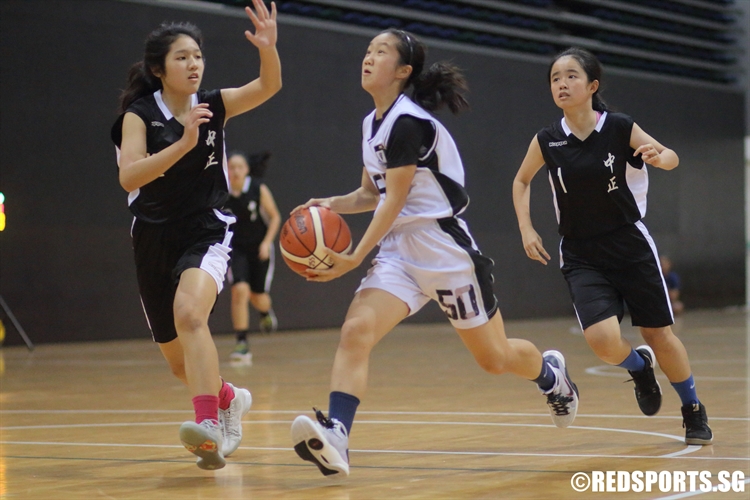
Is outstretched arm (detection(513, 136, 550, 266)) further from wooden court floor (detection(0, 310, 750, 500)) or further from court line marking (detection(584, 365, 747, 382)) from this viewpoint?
court line marking (detection(584, 365, 747, 382))

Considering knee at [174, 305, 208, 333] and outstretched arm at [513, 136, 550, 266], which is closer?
knee at [174, 305, 208, 333]

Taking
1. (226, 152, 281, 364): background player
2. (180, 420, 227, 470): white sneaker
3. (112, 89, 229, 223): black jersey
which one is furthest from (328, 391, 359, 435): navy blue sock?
(226, 152, 281, 364): background player

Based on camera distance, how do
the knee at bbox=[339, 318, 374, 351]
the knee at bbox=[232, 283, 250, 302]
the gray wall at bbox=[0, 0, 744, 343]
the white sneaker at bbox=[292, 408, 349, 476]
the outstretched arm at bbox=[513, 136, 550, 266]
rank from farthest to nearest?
the gray wall at bbox=[0, 0, 744, 343] < the knee at bbox=[232, 283, 250, 302] < the outstretched arm at bbox=[513, 136, 550, 266] < the knee at bbox=[339, 318, 374, 351] < the white sneaker at bbox=[292, 408, 349, 476]

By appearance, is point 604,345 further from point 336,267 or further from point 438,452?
point 336,267

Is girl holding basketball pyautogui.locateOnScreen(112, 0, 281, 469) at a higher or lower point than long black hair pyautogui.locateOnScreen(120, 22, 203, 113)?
lower

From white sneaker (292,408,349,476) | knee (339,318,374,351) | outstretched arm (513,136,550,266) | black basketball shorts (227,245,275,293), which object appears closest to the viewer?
white sneaker (292,408,349,476)

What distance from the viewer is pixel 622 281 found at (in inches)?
162

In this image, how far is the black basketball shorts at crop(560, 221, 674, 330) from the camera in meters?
4.05

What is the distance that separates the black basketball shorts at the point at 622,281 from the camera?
13.3 ft

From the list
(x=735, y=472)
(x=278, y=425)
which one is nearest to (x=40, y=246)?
(x=278, y=425)

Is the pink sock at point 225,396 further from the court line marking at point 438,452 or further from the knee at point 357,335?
the knee at point 357,335

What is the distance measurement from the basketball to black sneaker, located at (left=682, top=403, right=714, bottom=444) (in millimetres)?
1516

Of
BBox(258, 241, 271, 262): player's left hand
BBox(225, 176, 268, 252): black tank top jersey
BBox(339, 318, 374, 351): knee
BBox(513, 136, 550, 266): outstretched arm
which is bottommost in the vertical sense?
BBox(258, 241, 271, 262): player's left hand

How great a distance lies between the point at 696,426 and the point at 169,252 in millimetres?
2123
